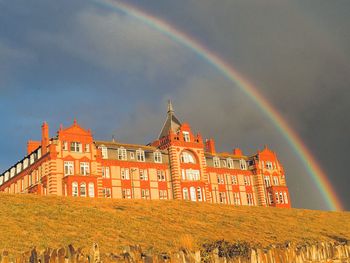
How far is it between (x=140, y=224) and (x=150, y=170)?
138 feet

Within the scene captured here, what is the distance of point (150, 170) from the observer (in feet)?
249

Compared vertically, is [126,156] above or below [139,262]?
above

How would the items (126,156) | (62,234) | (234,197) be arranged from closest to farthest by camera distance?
(62,234), (126,156), (234,197)

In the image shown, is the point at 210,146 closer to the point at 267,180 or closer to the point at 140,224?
the point at 267,180

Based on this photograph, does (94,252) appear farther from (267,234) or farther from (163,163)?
(163,163)

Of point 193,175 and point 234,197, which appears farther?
point 234,197

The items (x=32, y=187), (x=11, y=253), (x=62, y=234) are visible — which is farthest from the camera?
(x=32, y=187)

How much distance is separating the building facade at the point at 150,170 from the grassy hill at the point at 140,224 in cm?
2311

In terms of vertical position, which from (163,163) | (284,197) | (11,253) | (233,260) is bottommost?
(233,260)

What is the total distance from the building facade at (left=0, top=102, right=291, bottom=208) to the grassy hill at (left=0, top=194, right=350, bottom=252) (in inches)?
910

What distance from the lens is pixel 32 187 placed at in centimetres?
6725

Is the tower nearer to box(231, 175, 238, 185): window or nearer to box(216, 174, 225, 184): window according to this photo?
box(216, 174, 225, 184): window

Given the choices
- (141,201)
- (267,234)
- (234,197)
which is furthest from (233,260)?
(234,197)

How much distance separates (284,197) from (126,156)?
1472 inches
